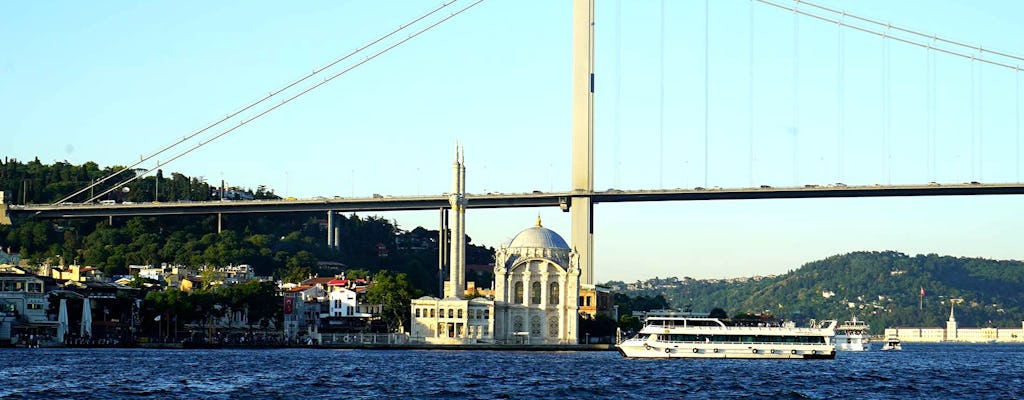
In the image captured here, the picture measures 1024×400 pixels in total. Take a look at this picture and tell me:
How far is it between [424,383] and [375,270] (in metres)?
102

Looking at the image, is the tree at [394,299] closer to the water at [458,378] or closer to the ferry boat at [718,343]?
the water at [458,378]

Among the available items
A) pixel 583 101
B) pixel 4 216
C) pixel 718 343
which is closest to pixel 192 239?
pixel 4 216

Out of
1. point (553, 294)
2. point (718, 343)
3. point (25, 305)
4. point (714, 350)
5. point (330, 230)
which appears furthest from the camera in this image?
point (330, 230)

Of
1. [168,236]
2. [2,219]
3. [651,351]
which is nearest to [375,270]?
[168,236]

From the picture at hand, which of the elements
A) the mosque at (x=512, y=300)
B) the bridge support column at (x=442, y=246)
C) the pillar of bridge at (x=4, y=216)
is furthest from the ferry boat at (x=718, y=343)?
the pillar of bridge at (x=4, y=216)

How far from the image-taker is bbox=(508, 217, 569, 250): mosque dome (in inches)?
4951

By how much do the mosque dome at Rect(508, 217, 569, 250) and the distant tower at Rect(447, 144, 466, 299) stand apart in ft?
16.1

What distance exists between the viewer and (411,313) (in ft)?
395

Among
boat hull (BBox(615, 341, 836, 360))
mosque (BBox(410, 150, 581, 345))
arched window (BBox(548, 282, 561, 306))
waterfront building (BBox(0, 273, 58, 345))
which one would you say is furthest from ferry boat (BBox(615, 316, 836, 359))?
waterfront building (BBox(0, 273, 58, 345))

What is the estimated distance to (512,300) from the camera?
4887 inches

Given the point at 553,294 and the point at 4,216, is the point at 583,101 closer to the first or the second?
the point at 553,294

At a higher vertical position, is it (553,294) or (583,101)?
(583,101)

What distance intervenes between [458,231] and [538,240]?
262 inches

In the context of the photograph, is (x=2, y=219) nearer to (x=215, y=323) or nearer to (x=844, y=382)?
(x=215, y=323)
